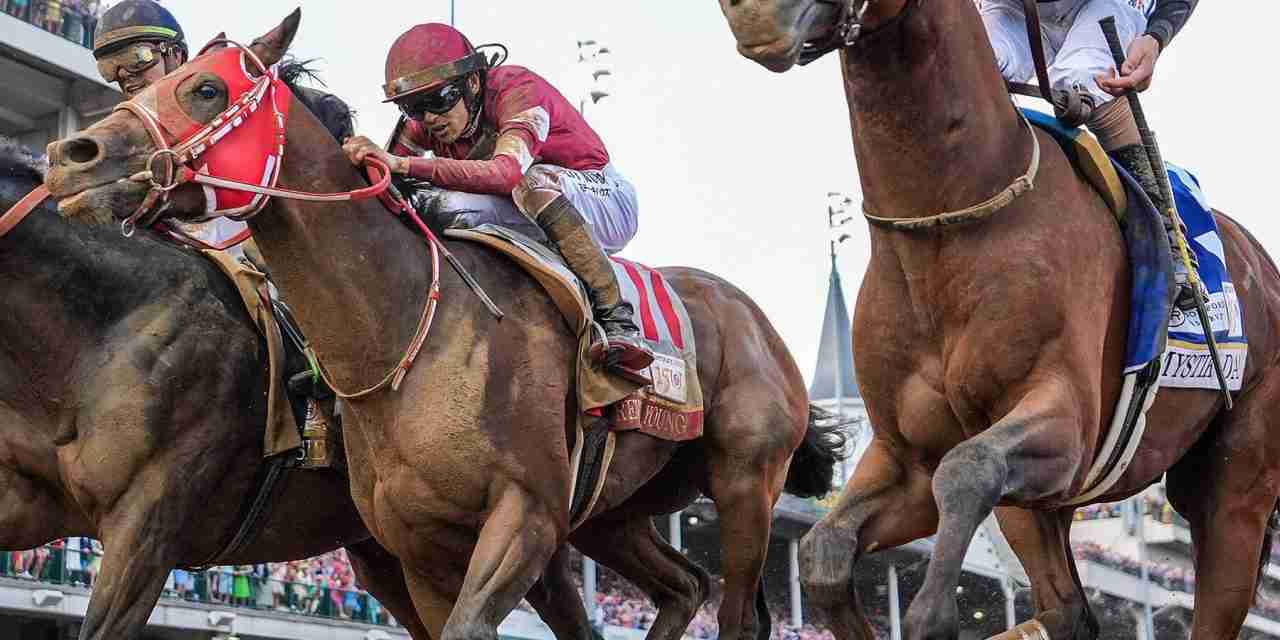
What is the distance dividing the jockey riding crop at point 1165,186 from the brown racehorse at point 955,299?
268mm

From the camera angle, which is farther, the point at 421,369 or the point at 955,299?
the point at 421,369

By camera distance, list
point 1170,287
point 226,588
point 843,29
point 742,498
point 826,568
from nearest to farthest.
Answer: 1. point 843,29
2. point 826,568
3. point 1170,287
4. point 742,498
5. point 226,588

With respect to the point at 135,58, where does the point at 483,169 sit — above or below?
below

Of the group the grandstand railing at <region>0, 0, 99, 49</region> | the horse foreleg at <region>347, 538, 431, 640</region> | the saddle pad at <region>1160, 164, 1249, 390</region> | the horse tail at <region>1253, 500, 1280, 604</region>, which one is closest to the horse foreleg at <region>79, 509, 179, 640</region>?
the horse foreleg at <region>347, 538, 431, 640</region>

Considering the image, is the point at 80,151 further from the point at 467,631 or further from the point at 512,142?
the point at 467,631

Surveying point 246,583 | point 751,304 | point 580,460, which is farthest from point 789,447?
point 246,583

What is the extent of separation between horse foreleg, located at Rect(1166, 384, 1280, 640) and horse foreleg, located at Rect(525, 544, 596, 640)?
2934 mm

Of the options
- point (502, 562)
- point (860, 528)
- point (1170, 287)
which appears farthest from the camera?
point (502, 562)

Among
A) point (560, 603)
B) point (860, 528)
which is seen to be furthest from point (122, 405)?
point (860, 528)

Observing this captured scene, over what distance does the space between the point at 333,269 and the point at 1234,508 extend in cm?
349

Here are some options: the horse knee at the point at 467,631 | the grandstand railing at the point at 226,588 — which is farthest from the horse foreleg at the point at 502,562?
the grandstand railing at the point at 226,588

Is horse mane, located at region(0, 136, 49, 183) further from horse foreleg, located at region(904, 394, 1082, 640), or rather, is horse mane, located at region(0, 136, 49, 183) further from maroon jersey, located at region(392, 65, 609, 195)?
horse foreleg, located at region(904, 394, 1082, 640)

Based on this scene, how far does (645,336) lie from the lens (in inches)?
302

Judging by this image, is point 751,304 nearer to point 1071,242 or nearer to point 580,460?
point 580,460
